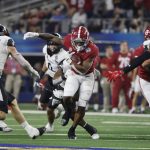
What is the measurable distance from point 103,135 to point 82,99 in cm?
87

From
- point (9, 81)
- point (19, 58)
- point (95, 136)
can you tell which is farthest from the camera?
point (9, 81)

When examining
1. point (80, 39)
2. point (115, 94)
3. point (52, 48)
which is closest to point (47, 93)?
point (52, 48)

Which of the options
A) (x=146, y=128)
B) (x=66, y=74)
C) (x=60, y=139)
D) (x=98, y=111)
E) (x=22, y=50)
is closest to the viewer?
(x=60, y=139)

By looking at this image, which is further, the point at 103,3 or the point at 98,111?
the point at 103,3

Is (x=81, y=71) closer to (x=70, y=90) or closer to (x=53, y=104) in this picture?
(x=70, y=90)

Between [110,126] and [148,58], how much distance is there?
302cm

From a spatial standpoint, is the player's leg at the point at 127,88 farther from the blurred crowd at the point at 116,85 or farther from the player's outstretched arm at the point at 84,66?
the player's outstretched arm at the point at 84,66

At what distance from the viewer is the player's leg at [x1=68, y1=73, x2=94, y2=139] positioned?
12.7 m

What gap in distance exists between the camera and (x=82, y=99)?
42.1 feet

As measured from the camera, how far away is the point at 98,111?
67.1 ft

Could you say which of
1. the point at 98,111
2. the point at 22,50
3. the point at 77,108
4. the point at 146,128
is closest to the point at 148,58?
the point at 77,108

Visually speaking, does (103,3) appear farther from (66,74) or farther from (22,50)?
(66,74)

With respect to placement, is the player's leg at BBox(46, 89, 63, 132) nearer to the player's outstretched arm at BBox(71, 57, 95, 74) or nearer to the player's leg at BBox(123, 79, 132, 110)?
the player's outstretched arm at BBox(71, 57, 95, 74)

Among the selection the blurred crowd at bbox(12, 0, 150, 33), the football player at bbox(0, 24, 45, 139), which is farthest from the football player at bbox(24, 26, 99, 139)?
the blurred crowd at bbox(12, 0, 150, 33)
